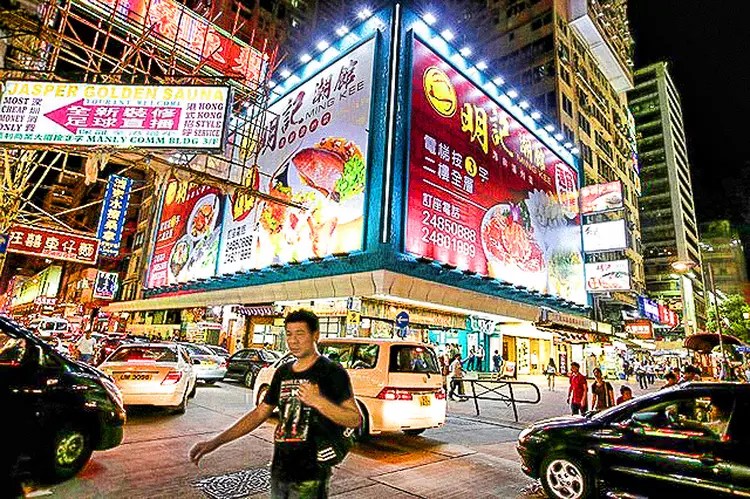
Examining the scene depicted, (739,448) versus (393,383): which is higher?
(393,383)

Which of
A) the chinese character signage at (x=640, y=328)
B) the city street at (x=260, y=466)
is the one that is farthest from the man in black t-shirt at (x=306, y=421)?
the chinese character signage at (x=640, y=328)

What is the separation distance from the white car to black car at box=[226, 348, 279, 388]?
638 centimetres

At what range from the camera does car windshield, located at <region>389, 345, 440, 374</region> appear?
7.48 metres

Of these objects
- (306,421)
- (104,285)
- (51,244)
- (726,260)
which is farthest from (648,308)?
(726,260)

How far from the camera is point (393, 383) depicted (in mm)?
7199

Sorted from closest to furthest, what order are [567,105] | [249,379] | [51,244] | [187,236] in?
[51,244] < [249,379] < [187,236] < [567,105]

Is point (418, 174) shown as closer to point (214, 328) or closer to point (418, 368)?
point (418, 368)

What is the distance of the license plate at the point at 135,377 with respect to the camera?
862cm

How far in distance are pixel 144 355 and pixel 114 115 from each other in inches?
209

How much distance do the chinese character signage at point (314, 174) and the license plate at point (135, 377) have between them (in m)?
8.07

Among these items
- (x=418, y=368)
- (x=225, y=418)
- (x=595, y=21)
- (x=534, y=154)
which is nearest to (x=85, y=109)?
(x=225, y=418)

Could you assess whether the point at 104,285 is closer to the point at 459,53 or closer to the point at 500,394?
the point at 459,53

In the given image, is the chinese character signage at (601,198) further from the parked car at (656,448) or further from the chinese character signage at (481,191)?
the parked car at (656,448)

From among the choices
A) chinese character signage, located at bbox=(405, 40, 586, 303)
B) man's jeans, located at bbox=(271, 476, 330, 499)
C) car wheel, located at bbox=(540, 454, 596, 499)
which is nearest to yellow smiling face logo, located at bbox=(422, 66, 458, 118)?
chinese character signage, located at bbox=(405, 40, 586, 303)
